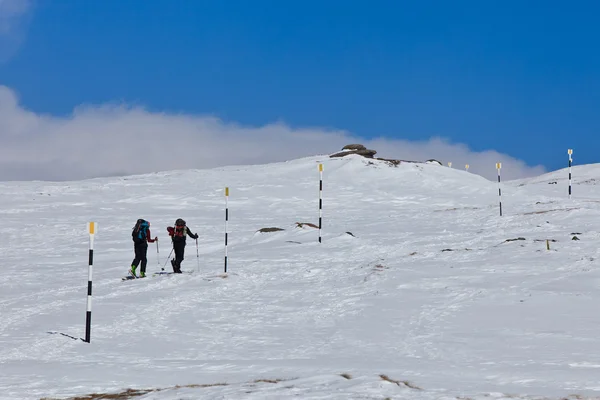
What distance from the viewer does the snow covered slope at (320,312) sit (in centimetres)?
687

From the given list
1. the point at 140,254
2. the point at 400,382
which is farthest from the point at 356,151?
the point at 400,382

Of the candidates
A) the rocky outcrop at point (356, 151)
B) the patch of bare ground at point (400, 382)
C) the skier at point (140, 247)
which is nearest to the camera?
the patch of bare ground at point (400, 382)

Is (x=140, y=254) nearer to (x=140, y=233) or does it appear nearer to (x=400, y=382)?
(x=140, y=233)

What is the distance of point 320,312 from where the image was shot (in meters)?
11.1

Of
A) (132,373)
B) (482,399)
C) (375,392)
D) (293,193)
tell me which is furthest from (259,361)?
(293,193)

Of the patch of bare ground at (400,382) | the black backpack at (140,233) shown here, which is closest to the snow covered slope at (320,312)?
the patch of bare ground at (400,382)

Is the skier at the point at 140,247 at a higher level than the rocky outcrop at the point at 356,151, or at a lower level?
lower

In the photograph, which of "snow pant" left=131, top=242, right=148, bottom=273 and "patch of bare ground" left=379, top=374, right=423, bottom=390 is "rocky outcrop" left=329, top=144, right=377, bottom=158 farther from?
"patch of bare ground" left=379, top=374, right=423, bottom=390

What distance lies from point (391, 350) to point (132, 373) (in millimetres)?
3172

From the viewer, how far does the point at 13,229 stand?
26.6 meters

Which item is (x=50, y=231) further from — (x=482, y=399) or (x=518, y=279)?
(x=482, y=399)

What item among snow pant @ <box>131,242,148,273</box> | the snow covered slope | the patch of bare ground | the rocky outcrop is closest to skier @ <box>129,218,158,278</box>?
snow pant @ <box>131,242,148,273</box>

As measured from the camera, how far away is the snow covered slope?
22.5 feet

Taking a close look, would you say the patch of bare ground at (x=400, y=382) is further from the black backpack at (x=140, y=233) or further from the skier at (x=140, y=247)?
the black backpack at (x=140, y=233)
